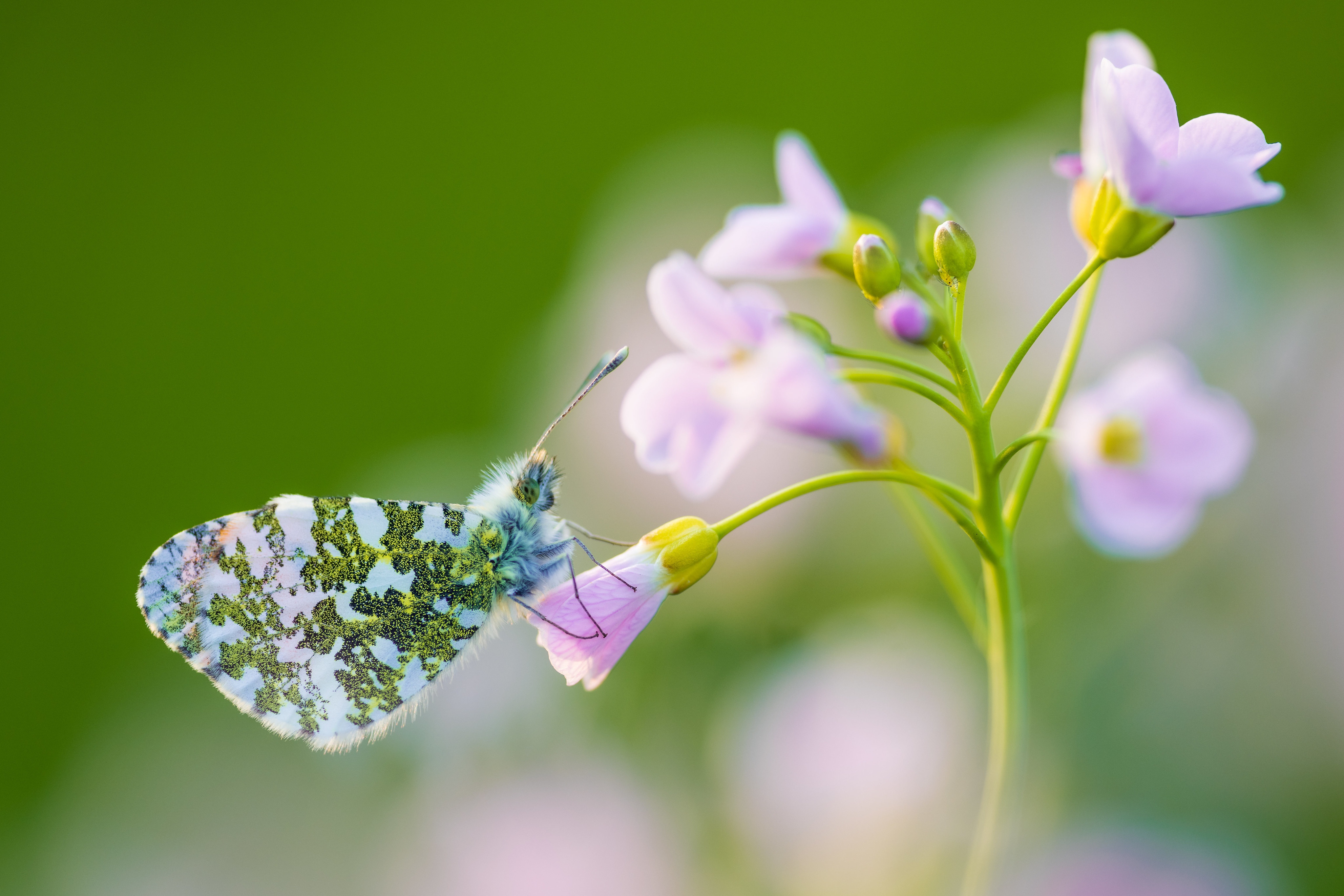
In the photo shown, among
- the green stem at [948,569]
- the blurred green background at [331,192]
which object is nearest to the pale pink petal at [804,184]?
the green stem at [948,569]

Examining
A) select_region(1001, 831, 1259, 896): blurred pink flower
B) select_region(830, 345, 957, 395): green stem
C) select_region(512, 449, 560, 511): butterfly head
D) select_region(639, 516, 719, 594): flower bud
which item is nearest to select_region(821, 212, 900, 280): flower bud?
select_region(830, 345, 957, 395): green stem

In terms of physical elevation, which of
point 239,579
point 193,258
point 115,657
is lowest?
point 115,657

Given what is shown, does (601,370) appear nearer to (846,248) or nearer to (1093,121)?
(846,248)

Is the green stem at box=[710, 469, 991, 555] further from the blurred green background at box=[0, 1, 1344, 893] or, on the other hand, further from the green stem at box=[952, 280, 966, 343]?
the blurred green background at box=[0, 1, 1344, 893]

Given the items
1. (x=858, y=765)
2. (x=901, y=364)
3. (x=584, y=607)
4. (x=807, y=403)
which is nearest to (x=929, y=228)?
(x=901, y=364)

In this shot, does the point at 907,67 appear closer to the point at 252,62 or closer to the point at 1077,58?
the point at 1077,58

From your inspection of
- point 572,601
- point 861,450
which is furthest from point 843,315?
point 861,450
